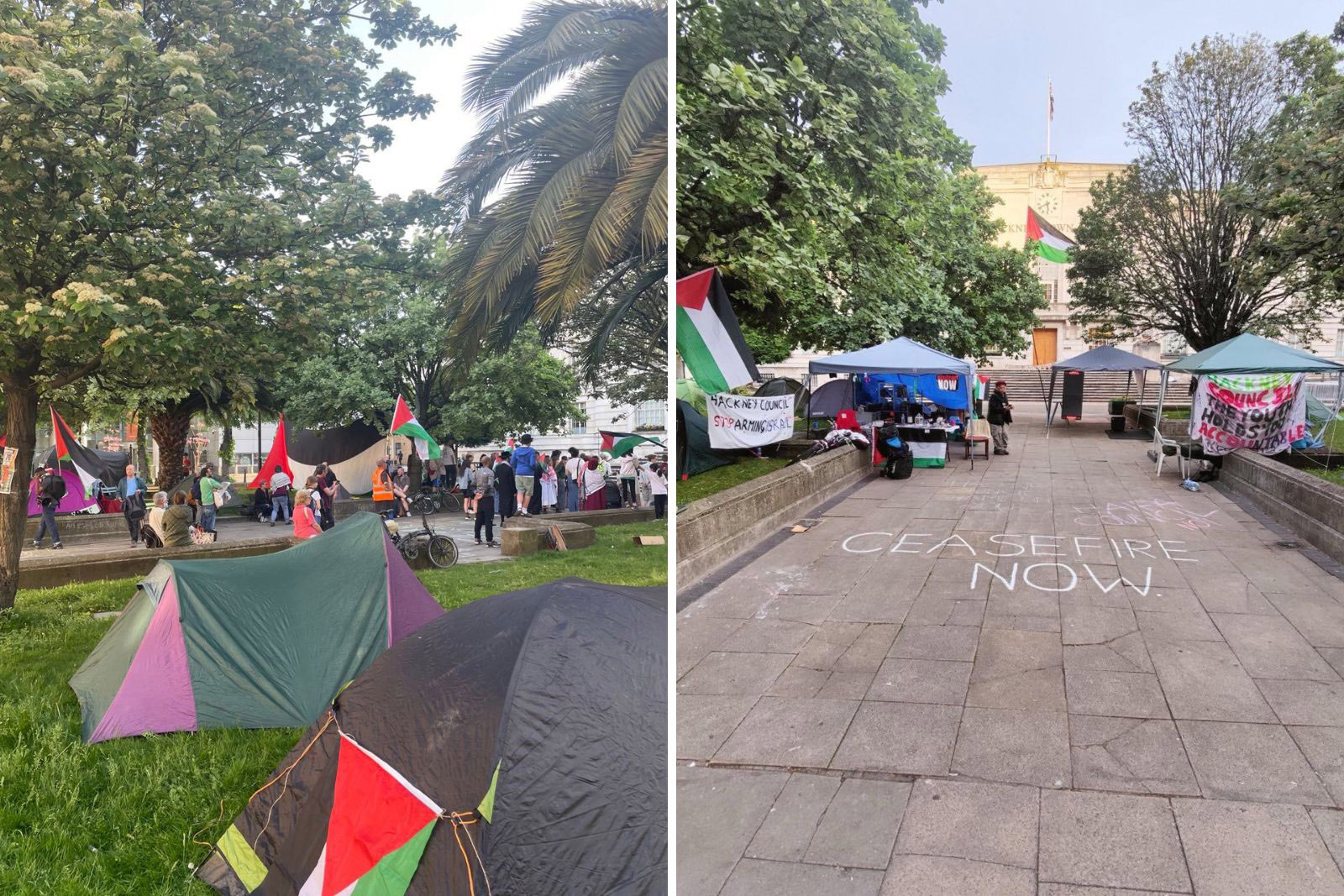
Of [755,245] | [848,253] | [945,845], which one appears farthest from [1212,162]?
[945,845]

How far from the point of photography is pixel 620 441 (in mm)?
2918

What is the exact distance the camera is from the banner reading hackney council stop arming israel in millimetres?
13125

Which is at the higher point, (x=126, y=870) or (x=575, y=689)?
(x=575, y=689)

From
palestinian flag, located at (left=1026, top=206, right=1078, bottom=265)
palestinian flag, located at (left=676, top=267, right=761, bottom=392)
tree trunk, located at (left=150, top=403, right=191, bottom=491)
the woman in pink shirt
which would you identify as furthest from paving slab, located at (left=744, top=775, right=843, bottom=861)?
palestinian flag, located at (left=1026, top=206, right=1078, bottom=265)

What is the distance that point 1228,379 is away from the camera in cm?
1337

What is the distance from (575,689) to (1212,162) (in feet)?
86.1

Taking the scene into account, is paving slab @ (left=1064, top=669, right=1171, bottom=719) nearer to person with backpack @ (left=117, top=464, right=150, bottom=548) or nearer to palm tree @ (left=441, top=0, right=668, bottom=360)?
palm tree @ (left=441, top=0, right=668, bottom=360)

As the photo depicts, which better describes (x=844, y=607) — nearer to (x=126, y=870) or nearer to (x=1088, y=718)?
(x=1088, y=718)

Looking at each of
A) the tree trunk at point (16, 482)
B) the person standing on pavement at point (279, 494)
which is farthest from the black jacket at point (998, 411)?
the tree trunk at point (16, 482)

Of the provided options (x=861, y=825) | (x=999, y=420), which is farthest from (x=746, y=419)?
(x=999, y=420)

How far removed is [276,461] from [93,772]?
63.3 inches

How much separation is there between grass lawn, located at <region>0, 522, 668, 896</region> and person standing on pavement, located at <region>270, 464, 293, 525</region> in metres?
0.62

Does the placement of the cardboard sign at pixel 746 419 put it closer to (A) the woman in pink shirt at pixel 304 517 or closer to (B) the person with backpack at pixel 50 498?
(A) the woman in pink shirt at pixel 304 517

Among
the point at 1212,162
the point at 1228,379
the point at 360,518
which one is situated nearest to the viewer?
the point at 360,518
